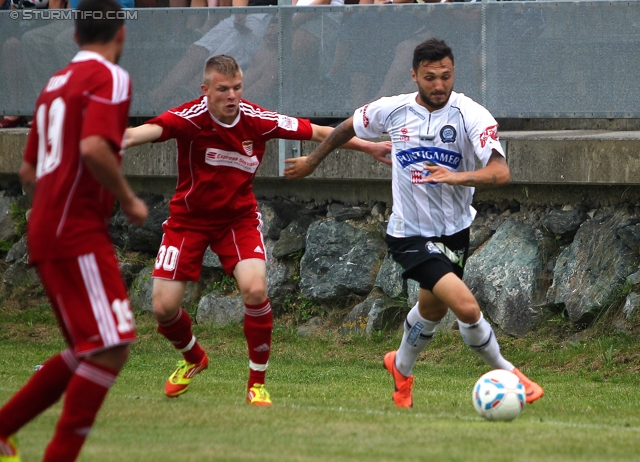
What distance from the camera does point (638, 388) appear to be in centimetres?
824

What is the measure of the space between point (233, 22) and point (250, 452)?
22.3ft

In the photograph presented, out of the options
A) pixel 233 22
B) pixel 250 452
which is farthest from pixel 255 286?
pixel 233 22

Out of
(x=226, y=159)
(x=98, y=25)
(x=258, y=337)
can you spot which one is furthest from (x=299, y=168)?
(x=98, y=25)

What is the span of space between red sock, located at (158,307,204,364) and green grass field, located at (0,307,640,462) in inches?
12.8

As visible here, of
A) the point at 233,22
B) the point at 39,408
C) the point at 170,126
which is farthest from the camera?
the point at 233,22

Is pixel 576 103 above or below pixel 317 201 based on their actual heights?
above

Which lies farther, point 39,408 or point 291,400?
point 291,400

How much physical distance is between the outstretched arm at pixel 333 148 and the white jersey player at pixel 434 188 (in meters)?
0.09

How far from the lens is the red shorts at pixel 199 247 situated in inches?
283

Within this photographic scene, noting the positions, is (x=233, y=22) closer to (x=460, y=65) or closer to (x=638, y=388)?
(x=460, y=65)

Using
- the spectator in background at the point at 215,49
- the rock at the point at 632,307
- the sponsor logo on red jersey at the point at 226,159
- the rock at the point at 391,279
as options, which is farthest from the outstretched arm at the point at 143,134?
the rock at the point at 632,307

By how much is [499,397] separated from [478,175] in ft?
→ 4.39

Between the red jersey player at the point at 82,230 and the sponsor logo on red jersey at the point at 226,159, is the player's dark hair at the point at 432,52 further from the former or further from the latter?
the red jersey player at the point at 82,230

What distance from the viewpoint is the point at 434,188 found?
6750mm
